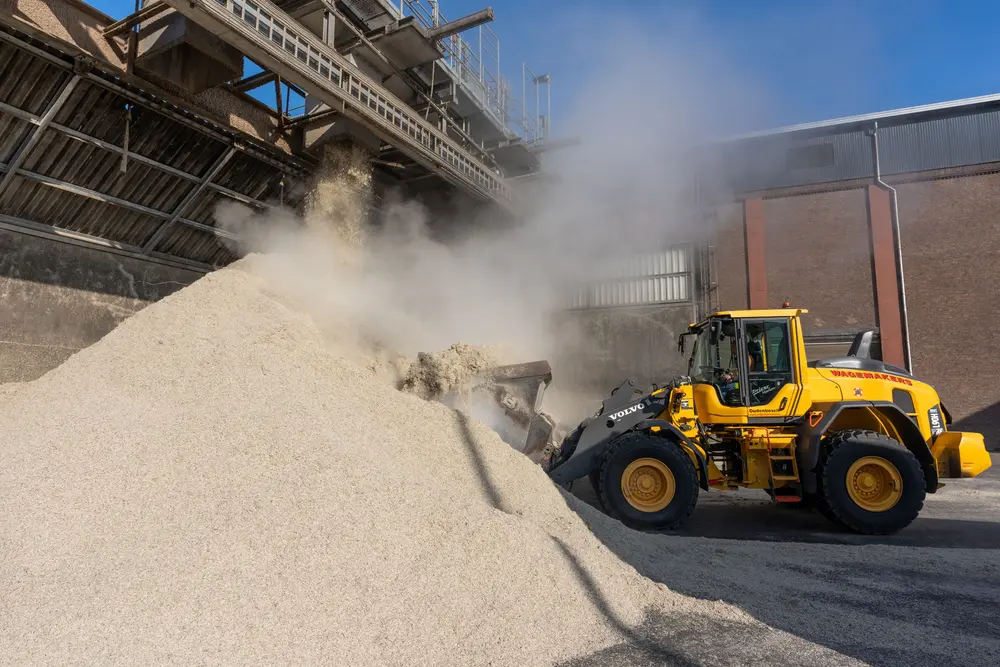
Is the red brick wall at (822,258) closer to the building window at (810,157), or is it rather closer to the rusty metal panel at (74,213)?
the building window at (810,157)

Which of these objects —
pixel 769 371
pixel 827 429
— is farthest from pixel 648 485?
pixel 827 429

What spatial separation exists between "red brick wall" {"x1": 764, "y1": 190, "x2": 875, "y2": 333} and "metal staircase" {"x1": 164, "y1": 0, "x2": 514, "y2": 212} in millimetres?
8095

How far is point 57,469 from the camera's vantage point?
367cm

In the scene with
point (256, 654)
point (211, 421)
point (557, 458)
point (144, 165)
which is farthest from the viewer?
point (144, 165)

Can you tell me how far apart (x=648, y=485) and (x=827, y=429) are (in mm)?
1977

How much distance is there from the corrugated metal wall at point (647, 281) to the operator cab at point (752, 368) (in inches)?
330

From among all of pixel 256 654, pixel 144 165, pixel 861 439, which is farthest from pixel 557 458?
pixel 144 165

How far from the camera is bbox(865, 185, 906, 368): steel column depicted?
1354cm

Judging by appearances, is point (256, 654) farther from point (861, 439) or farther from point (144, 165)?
point (144, 165)

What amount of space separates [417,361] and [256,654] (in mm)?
6654

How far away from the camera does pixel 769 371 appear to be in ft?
20.2

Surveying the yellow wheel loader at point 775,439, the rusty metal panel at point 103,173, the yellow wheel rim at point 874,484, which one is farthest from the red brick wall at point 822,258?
the rusty metal panel at point 103,173

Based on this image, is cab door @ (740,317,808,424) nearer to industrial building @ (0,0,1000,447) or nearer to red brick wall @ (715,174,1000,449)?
industrial building @ (0,0,1000,447)

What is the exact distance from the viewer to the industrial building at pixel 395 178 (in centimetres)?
713
